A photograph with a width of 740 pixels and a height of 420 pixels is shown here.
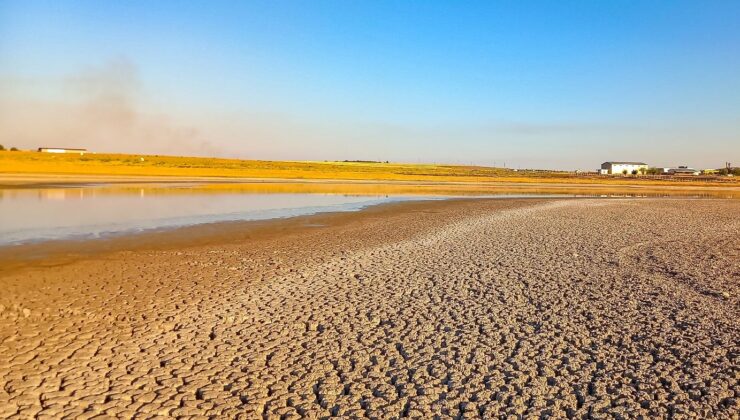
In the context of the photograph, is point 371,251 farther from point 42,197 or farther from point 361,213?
point 42,197

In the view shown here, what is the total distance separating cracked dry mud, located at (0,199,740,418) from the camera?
5.10 metres

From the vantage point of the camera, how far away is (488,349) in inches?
257

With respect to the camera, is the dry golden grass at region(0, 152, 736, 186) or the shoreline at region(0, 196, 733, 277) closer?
the shoreline at region(0, 196, 733, 277)

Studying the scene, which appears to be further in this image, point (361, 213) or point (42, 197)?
point (42, 197)

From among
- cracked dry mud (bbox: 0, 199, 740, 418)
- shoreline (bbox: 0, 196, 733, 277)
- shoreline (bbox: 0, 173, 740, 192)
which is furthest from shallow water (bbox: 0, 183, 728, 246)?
shoreline (bbox: 0, 173, 740, 192)

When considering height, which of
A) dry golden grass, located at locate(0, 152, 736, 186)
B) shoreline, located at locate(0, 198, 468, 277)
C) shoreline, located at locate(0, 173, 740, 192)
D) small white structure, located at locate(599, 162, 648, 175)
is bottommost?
shoreline, located at locate(0, 198, 468, 277)

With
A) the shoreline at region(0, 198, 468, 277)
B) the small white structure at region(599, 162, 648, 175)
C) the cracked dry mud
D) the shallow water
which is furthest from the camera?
the small white structure at region(599, 162, 648, 175)

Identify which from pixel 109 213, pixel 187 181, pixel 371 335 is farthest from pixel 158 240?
pixel 187 181

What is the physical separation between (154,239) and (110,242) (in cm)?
122

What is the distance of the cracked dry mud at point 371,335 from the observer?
5.10 metres

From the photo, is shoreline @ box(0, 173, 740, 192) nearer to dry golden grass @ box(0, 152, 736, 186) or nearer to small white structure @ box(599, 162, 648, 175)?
dry golden grass @ box(0, 152, 736, 186)

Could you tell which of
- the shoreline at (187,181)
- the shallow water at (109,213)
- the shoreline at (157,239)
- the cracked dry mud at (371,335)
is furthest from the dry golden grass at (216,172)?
the cracked dry mud at (371,335)

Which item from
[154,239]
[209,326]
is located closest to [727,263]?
[209,326]

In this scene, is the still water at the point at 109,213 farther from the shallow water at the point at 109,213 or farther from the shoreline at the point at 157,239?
the shoreline at the point at 157,239
